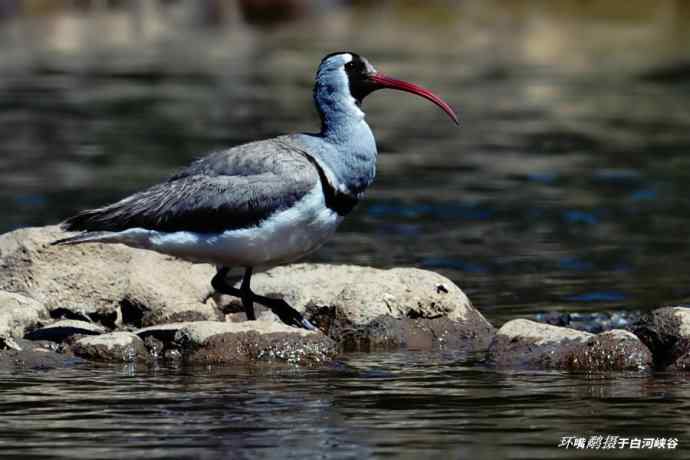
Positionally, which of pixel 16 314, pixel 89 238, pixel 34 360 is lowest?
pixel 34 360

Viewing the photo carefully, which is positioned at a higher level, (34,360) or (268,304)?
(268,304)

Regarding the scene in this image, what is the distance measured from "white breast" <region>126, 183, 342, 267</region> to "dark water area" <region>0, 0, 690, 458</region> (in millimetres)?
963

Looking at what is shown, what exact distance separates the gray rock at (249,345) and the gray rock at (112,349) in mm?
303

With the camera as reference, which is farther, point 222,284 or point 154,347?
point 222,284

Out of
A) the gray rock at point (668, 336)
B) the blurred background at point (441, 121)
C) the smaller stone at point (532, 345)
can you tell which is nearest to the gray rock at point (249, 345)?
the smaller stone at point (532, 345)

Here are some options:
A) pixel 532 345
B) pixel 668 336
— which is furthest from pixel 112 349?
pixel 668 336

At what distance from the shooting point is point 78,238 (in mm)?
13766

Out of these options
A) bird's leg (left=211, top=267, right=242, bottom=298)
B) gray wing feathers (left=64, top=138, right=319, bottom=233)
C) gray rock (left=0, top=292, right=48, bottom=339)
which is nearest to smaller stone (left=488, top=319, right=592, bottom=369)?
gray wing feathers (left=64, top=138, right=319, bottom=233)

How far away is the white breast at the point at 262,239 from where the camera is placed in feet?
43.7

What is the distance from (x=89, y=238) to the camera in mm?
13688

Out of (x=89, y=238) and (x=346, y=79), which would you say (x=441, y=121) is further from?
(x=89, y=238)

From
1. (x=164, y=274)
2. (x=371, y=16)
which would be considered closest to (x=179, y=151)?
(x=164, y=274)

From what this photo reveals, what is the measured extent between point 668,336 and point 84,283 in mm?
4719

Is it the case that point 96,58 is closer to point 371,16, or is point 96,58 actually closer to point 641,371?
point 371,16
